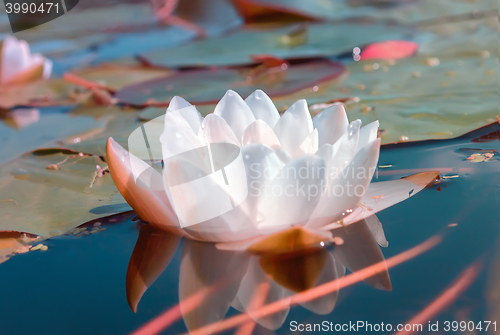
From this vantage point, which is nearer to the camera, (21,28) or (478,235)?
(478,235)

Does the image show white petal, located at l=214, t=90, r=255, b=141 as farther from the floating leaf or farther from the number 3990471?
the number 3990471

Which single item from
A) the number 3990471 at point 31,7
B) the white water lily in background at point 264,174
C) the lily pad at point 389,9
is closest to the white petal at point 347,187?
the white water lily in background at point 264,174

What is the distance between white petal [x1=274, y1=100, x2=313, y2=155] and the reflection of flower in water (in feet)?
0.64

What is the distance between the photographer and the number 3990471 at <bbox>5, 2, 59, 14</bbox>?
3811mm

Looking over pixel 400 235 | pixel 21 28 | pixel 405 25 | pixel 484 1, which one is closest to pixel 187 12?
pixel 21 28

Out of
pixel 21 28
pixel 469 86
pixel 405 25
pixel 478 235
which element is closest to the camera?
pixel 478 235

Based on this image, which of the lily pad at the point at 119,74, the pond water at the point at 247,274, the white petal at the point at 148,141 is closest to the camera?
the pond water at the point at 247,274

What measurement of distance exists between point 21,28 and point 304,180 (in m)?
3.78

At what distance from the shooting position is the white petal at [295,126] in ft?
2.55

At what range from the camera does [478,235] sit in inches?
29.0

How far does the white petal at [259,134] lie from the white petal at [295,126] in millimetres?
41

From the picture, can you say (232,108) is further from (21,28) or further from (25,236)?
(21,28)

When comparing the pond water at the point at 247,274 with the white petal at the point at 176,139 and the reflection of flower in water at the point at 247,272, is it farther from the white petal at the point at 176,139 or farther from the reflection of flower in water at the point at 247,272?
the white petal at the point at 176,139

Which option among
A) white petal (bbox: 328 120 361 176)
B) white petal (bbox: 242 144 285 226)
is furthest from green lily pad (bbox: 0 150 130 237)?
white petal (bbox: 328 120 361 176)
